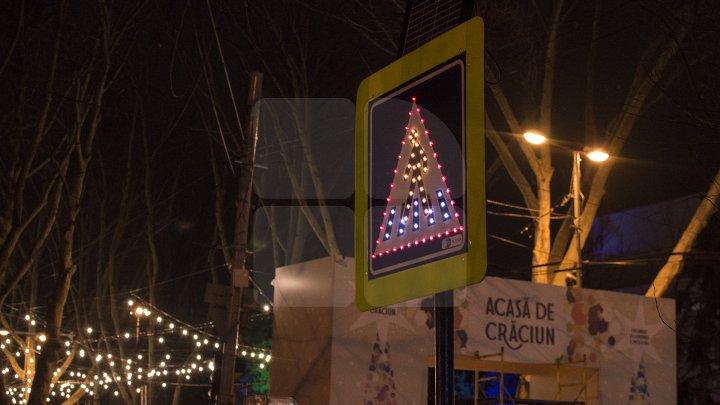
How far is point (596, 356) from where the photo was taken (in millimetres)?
15828

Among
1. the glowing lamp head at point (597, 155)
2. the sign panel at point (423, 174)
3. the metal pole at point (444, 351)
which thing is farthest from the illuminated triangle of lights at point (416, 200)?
the glowing lamp head at point (597, 155)

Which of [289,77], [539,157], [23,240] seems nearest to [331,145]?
[289,77]

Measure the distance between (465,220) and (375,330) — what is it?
37.9 feet

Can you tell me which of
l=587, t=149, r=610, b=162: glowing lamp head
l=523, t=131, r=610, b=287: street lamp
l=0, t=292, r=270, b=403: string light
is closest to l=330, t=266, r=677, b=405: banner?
l=523, t=131, r=610, b=287: street lamp

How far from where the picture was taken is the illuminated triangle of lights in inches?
109

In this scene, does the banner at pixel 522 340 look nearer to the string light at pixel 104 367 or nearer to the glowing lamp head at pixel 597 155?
the glowing lamp head at pixel 597 155

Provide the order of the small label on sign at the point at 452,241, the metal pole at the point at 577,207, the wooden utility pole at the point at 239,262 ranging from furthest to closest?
the metal pole at the point at 577,207
the wooden utility pole at the point at 239,262
the small label on sign at the point at 452,241

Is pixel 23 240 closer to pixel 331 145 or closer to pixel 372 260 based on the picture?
pixel 331 145

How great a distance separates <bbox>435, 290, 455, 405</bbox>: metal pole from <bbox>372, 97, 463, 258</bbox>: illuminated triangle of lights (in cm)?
21

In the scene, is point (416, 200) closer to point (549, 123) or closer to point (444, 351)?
point (444, 351)

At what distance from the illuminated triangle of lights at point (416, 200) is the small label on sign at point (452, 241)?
0.06 feet

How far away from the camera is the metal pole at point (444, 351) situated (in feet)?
9.12

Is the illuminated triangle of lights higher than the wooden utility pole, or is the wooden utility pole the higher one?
the wooden utility pole

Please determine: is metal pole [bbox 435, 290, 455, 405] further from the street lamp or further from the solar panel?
the street lamp
